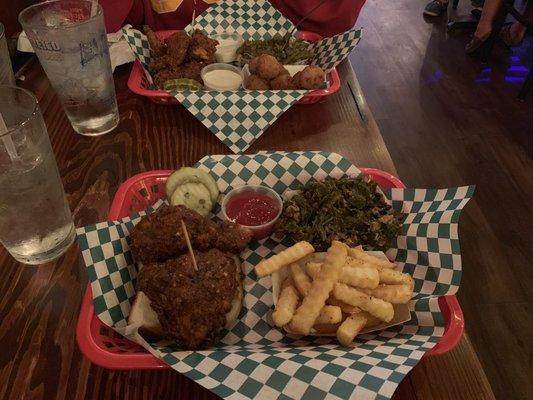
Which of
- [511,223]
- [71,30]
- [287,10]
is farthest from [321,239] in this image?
[511,223]

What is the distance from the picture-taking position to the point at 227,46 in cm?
321

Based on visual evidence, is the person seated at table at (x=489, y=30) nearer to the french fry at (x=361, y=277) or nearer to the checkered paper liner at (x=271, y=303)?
the checkered paper liner at (x=271, y=303)

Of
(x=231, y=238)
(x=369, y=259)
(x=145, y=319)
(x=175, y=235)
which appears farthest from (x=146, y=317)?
(x=369, y=259)

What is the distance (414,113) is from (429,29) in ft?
8.65

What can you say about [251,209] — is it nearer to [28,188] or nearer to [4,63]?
[28,188]

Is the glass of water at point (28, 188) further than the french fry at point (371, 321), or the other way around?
the french fry at point (371, 321)

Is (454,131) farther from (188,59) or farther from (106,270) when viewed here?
(106,270)

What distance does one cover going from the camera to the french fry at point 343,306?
1.69 metres

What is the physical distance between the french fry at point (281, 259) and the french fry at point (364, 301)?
0.68ft

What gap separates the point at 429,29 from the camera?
23.4ft

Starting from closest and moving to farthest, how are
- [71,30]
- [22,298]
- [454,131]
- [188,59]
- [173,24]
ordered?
[22,298] < [71,30] < [188,59] < [173,24] < [454,131]

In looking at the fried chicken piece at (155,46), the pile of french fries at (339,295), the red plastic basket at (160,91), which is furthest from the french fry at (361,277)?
the fried chicken piece at (155,46)

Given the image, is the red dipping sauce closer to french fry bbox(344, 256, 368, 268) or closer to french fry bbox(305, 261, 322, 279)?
french fry bbox(305, 261, 322, 279)

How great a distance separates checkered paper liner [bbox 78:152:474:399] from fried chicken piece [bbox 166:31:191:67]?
3.48 feet
